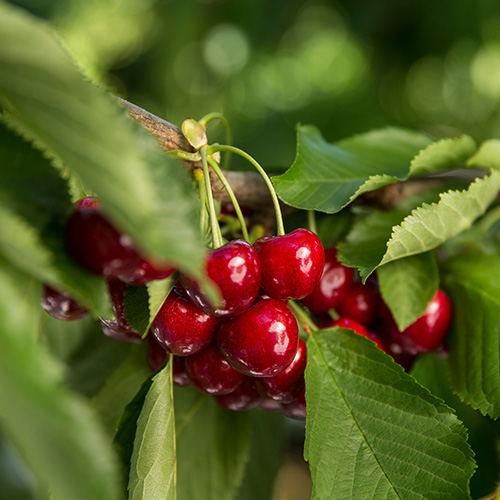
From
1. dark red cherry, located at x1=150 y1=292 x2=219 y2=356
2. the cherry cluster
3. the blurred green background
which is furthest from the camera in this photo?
the blurred green background

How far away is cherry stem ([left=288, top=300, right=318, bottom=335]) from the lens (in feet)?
1.61

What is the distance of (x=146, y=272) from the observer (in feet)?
1.08

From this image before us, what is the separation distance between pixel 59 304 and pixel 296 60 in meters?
1.96

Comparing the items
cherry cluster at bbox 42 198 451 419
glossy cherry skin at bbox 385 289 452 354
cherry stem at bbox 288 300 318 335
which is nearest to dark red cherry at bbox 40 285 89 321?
cherry cluster at bbox 42 198 451 419

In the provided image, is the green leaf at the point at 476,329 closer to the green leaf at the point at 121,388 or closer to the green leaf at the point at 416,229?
the green leaf at the point at 416,229

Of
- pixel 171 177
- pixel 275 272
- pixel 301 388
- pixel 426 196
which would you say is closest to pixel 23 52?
pixel 171 177

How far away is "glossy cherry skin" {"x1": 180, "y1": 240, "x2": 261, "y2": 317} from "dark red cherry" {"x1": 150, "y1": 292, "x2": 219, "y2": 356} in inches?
1.1

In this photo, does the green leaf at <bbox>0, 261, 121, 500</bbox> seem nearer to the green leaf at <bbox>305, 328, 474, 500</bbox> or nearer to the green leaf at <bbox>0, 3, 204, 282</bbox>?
the green leaf at <bbox>0, 3, 204, 282</bbox>

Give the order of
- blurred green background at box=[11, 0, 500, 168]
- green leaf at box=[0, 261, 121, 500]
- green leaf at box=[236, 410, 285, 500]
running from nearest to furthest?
green leaf at box=[0, 261, 121, 500] → green leaf at box=[236, 410, 285, 500] → blurred green background at box=[11, 0, 500, 168]

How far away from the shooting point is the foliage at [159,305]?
0.70 ft

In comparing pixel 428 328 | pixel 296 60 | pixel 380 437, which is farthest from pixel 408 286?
pixel 296 60

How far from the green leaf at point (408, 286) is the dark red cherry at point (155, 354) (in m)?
0.23

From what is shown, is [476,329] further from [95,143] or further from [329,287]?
[95,143]

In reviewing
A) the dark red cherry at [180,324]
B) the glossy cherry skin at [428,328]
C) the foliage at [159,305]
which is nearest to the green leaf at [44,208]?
the foliage at [159,305]
